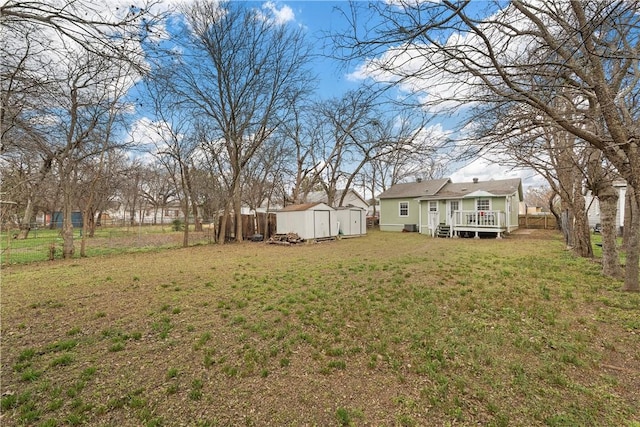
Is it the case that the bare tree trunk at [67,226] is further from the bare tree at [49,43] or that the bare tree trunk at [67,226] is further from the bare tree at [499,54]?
the bare tree at [499,54]

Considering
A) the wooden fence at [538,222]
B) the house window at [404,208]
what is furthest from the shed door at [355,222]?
the wooden fence at [538,222]

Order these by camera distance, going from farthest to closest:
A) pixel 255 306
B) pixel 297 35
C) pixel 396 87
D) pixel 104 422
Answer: pixel 297 35 → pixel 255 306 → pixel 396 87 → pixel 104 422

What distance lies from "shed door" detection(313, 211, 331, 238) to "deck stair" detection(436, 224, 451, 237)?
21.8 feet

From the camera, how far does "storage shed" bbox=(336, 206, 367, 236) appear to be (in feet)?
54.6

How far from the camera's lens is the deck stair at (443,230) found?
16.4m

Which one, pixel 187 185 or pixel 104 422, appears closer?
pixel 104 422

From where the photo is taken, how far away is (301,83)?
15031mm

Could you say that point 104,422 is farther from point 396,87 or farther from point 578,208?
point 578,208

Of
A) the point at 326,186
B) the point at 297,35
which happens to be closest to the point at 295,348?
the point at 297,35

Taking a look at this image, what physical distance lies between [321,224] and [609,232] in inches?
434

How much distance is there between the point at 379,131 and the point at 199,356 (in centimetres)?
1811

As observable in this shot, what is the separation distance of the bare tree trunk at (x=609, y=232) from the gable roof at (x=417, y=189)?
1354cm

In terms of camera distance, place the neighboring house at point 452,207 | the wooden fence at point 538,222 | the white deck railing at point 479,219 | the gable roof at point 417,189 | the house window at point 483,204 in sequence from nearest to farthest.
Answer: the white deck railing at point 479,219, the neighboring house at point 452,207, the house window at point 483,204, the gable roof at point 417,189, the wooden fence at point 538,222

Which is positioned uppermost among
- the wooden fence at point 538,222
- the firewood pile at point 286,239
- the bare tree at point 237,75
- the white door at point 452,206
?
the bare tree at point 237,75
